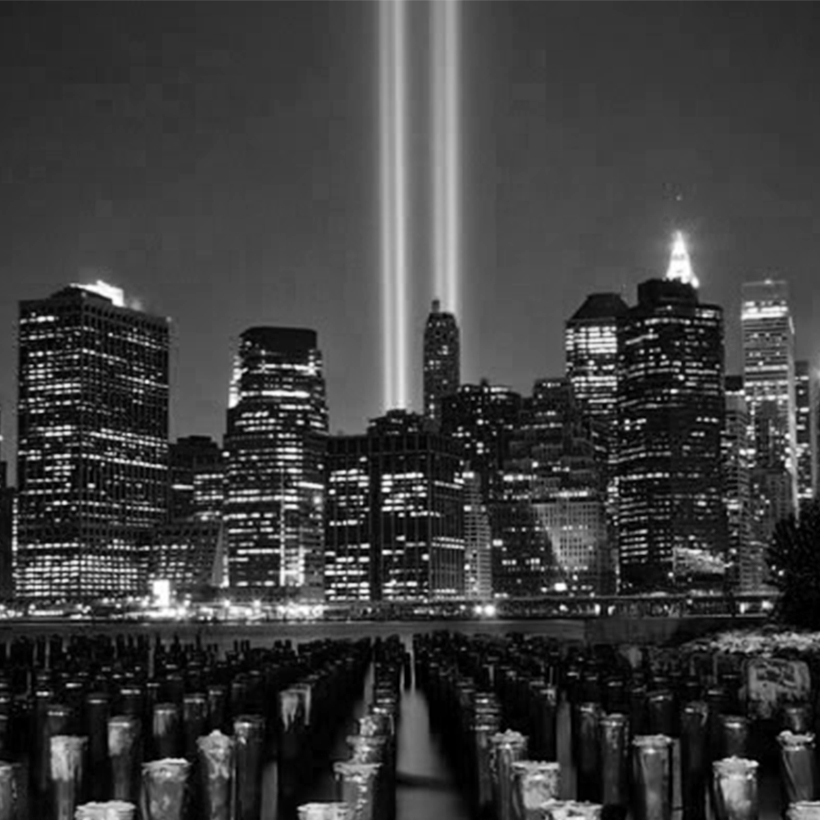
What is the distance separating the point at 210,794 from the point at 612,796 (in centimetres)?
587

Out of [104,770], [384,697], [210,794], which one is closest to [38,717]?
A: [104,770]

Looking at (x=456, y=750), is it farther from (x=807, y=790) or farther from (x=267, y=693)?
(x=807, y=790)

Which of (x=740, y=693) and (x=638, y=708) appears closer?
(x=638, y=708)

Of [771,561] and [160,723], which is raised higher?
[771,561]

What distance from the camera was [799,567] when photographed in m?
53.7

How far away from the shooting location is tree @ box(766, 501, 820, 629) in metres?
52.0

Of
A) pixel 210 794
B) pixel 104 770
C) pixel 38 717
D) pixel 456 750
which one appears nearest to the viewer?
pixel 210 794

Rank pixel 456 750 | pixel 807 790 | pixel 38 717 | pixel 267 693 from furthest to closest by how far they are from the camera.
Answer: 1. pixel 267 693
2. pixel 456 750
3. pixel 38 717
4. pixel 807 790

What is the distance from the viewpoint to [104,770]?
24875 mm

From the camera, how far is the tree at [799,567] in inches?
2046

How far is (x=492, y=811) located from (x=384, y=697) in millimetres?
6841

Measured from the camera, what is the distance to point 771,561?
58094 mm

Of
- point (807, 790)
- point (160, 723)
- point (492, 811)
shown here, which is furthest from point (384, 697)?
point (807, 790)

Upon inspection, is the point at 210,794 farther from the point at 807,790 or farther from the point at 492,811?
the point at 807,790
